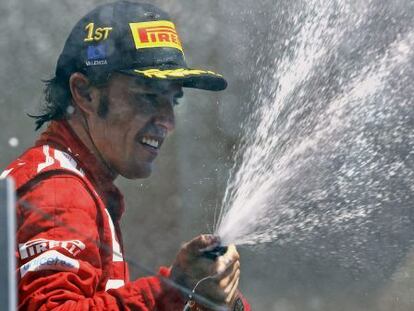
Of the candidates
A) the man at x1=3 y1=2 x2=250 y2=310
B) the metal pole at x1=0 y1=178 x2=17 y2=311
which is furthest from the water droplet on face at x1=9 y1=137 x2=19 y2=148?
the metal pole at x1=0 y1=178 x2=17 y2=311

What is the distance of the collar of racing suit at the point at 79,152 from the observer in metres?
2.40

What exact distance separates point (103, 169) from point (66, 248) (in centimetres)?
48

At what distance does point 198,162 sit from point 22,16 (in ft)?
3.85

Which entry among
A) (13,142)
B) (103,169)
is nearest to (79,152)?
(103,169)

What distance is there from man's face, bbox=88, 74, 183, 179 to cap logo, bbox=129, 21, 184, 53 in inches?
4.1

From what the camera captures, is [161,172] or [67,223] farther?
[161,172]

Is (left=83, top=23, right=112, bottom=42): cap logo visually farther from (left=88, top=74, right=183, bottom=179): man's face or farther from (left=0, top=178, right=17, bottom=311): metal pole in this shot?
(left=0, top=178, right=17, bottom=311): metal pole

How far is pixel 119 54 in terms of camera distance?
248 cm

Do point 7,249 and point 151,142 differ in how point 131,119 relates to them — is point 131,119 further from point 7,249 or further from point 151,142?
point 7,249

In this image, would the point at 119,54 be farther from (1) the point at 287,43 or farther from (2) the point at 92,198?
(1) the point at 287,43

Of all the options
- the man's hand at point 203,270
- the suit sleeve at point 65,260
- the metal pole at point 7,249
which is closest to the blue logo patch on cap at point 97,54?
the suit sleeve at point 65,260

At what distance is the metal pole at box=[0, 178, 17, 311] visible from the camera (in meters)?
1.44

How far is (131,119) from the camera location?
8.36 feet

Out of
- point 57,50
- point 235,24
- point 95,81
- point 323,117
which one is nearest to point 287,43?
point 235,24
